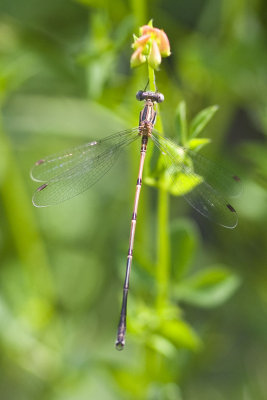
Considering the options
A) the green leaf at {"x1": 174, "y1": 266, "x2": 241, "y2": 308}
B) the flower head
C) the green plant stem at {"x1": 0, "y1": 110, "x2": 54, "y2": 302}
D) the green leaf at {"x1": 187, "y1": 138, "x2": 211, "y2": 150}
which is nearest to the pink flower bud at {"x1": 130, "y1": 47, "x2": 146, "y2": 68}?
the flower head

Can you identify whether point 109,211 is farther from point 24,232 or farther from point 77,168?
point 77,168

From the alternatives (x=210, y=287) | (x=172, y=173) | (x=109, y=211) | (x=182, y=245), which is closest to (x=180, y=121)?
(x=172, y=173)

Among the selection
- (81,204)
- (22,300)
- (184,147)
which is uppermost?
(81,204)

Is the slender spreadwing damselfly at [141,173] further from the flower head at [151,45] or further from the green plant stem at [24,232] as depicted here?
the green plant stem at [24,232]

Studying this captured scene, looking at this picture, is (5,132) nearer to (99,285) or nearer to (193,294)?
(99,285)

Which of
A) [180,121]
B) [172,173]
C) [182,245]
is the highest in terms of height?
[180,121]

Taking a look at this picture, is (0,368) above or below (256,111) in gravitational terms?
below

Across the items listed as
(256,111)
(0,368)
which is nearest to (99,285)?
(0,368)
